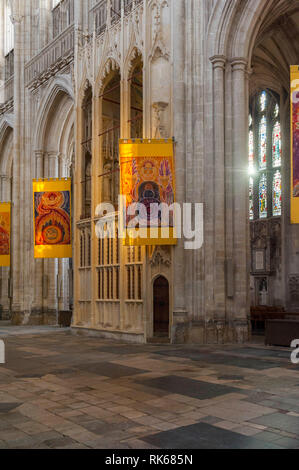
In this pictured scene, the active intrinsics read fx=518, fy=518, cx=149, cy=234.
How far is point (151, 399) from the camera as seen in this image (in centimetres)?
732

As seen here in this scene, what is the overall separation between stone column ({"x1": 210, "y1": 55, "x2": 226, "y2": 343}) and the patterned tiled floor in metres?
1.75

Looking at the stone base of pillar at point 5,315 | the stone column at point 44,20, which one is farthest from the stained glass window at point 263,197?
the stone base of pillar at point 5,315

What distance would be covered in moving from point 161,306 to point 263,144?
12251mm

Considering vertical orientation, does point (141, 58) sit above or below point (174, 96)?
above

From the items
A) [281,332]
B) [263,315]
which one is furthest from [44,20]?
[281,332]

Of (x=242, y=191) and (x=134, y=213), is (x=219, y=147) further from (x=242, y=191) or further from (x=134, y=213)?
(x=134, y=213)

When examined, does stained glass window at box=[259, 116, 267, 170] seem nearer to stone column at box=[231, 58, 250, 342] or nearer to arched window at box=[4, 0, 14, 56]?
stone column at box=[231, 58, 250, 342]

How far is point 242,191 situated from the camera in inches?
573

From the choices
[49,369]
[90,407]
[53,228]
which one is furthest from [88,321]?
[90,407]

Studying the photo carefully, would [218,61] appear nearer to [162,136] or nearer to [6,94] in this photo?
[162,136]

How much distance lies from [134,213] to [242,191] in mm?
3099

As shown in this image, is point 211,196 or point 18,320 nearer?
point 211,196

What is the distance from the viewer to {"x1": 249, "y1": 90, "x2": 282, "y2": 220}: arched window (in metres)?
23.4

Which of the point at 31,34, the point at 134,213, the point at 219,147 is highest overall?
the point at 31,34
